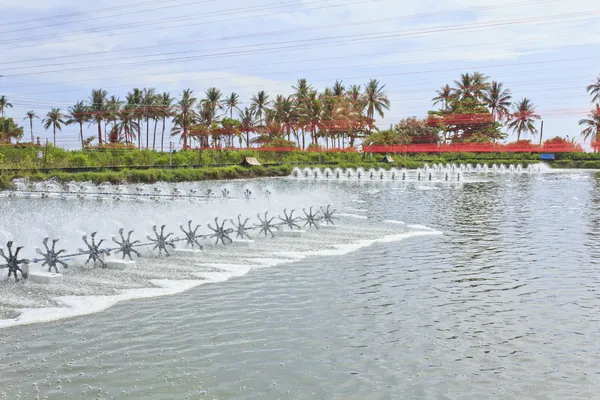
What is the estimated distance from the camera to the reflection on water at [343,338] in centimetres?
946

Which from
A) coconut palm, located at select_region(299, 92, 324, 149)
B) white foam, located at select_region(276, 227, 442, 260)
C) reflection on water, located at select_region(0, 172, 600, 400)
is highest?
coconut palm, located at select_region(299, 92, 324, 149)

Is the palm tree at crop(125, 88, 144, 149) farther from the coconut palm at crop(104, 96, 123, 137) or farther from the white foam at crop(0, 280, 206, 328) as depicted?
the white foam at crop(0, 280, 206, 328)

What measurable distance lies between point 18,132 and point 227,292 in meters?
114

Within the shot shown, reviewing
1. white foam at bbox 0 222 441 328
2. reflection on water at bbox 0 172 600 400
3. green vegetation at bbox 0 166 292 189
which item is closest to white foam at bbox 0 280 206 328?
white foam at bbox 0 222 441 328

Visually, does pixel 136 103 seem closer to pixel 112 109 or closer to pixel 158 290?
pixel 112 109

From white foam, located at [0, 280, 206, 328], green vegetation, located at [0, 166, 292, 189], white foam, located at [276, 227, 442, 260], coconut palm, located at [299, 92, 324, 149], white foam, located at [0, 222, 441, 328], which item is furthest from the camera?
coconut palm, located at [299, 92, 324, 149]

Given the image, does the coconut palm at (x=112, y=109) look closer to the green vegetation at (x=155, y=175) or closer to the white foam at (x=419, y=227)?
the green vegetation at (x=155, y=175)

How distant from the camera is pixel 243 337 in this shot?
1160 centimetres

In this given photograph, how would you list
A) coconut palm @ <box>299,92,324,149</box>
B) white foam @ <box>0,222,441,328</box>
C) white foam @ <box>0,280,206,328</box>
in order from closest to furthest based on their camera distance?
white foam @ <box>0,280,206,328</box>
white foam @ <box>0,222,441,328</box>
coconut palm @ <box>299,92,324,149</box>

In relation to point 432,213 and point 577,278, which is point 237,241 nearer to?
point 577,278

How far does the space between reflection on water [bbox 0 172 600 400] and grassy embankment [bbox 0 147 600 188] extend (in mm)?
40061

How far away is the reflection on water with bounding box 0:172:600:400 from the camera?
9461 mm

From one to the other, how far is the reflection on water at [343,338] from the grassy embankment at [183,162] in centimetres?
4006

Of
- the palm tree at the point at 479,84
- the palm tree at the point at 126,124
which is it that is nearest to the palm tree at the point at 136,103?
the palm tree at the point at 126,124
